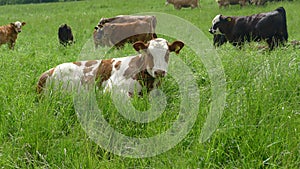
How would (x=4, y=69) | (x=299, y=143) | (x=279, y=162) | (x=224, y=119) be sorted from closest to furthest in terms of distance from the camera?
(x=279, y=162)
(x=299, y=143)
(x=224, y=119)
(x=4, y=69)

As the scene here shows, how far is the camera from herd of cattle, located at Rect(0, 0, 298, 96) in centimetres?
432

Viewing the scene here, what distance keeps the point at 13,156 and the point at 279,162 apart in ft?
6.27

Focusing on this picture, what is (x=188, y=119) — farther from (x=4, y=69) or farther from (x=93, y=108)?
(x=4, y=69)

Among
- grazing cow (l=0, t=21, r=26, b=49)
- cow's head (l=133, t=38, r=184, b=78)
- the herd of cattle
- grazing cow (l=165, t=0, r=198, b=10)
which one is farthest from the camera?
grazing cow (l=165, t=0, r=198, b=10)

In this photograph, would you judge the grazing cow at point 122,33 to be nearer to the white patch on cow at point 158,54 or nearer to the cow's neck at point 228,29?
the cow's neck at point 228,29

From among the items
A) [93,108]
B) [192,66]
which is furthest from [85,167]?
[192,66]

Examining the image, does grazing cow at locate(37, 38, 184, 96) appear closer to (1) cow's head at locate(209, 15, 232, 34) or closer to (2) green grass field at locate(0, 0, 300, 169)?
(2) green grass field at locate(0, 0, 300, 169)

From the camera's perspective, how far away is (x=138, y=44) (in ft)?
14.3

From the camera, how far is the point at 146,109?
3.48 meters

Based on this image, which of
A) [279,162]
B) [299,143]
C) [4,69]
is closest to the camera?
[279,162]

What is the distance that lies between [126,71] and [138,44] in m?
0.42

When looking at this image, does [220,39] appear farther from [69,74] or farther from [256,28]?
[69,74]

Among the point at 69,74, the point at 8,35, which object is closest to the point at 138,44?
the point at 69,74

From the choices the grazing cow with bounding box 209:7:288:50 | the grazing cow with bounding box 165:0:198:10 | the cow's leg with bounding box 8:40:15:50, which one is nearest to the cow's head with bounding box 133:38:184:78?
the grazing cow with bounding box 209:7:288:50
